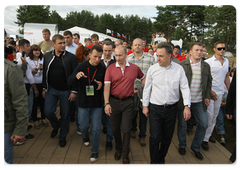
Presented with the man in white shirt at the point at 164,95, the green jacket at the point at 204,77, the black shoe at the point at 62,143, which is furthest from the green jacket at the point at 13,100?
the green jacket at the point at 204,77

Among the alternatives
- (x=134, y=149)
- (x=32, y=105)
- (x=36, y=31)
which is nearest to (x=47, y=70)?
(x=32, y=105)

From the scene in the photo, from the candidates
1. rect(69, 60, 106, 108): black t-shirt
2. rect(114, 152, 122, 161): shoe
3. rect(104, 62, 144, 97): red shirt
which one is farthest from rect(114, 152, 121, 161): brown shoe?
rect(104, 62, 144, 97): red shirt

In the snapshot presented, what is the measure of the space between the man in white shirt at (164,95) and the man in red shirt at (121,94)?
311 mm

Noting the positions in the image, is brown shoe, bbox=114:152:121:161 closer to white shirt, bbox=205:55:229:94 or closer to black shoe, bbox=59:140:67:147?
black shoe, bbox=59:140:67:147

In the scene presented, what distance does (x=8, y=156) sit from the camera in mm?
2018

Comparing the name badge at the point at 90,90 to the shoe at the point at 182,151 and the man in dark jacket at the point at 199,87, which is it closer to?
the man in dark jacket at the point at 199,87

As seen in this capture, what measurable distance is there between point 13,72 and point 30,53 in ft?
7.88

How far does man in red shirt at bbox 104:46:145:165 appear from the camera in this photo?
9.36 feet

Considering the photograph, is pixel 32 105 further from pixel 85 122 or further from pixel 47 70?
pixel 85 122

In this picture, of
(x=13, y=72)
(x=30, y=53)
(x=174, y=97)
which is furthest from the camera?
(x=30, y=53)

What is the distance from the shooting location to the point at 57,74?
3.33m

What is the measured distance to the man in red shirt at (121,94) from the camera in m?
2.85

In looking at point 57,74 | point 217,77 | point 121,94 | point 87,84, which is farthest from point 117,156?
point 217,77

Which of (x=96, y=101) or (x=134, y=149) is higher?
(x=96, y=101)
